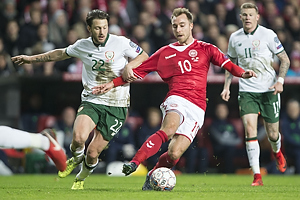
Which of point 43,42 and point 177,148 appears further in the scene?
point 43,42

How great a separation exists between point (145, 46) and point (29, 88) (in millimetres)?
2995

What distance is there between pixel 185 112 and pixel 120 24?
301 inches

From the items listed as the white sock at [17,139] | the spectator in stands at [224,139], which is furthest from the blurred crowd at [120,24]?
the white sock at [17,139]

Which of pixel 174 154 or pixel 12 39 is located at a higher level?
pixel 12 39

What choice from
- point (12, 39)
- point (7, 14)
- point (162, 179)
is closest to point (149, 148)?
point (162, 179)

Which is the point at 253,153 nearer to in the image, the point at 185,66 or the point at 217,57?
the point at 217,57

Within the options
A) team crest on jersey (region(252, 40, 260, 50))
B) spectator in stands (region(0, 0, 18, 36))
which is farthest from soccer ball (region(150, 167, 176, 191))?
spectator in stands (region(0, 0, 18, 36))

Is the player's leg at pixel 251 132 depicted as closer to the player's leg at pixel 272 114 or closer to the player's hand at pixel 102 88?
the player's leg at pixel 272 114

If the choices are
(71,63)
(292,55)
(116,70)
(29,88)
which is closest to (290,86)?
(292,55)

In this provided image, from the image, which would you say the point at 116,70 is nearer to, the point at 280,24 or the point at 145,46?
the point at 145,46

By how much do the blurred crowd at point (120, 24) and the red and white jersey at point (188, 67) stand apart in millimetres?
5516

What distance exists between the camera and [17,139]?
697cm

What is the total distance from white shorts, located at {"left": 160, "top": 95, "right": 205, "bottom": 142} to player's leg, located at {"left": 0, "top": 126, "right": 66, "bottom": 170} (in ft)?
5.31

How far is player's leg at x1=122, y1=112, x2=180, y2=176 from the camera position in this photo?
21.1 feet
